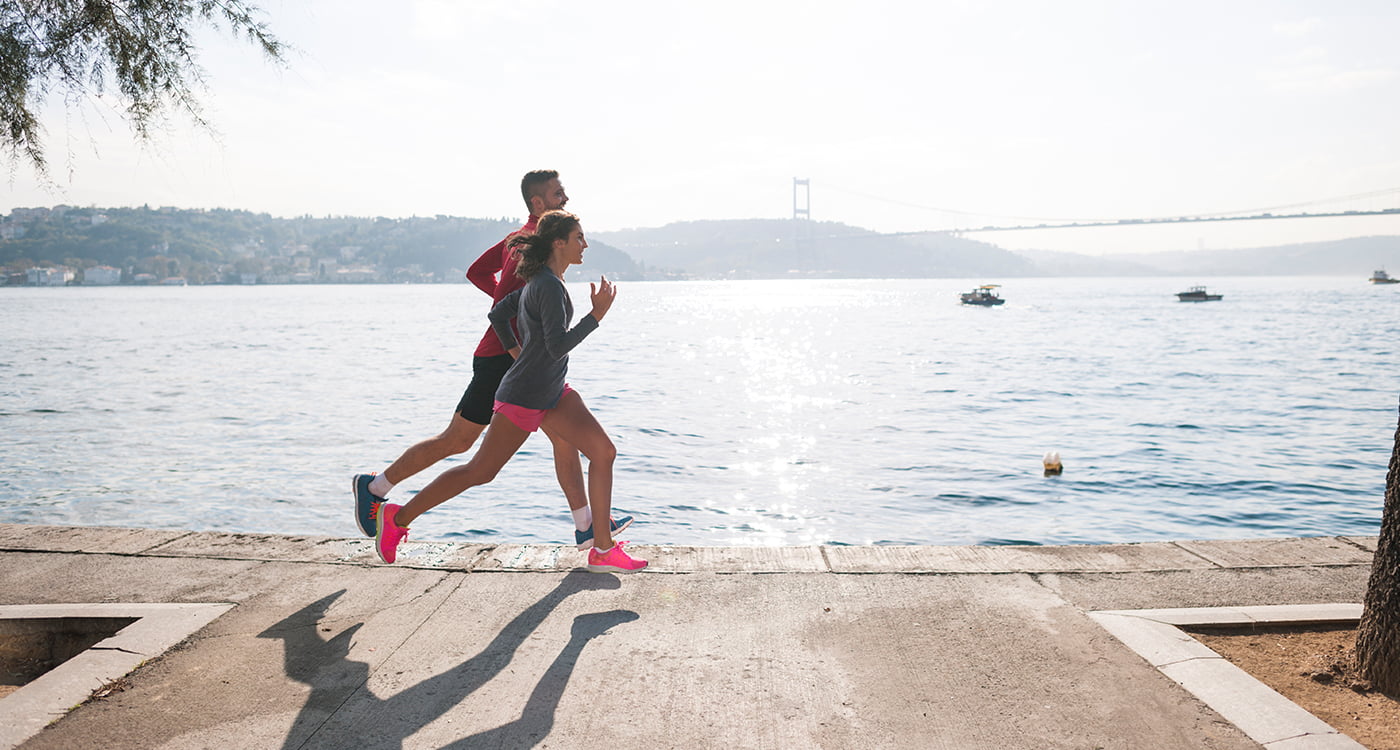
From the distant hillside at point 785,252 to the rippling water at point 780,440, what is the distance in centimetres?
9724

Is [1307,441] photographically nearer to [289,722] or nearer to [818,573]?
[818,573]

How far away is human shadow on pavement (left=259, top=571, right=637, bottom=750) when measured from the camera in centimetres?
262

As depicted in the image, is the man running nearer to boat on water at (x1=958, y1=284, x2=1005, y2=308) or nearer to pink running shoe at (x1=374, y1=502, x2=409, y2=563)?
pink running shoe at (x1=374, y1=502, x2=409, y2=563)

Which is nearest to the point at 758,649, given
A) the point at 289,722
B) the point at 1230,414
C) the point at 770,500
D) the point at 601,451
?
the point at 601,451

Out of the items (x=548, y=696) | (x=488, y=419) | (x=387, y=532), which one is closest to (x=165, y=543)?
(x=387, y=532)

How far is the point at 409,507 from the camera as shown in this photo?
3.95 m

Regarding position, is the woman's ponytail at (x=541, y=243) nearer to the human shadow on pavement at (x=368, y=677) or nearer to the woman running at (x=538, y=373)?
the woman running at (x=538, y=373)

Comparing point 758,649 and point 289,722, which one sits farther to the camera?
point 758,649

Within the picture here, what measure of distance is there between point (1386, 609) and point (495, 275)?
11.6ft

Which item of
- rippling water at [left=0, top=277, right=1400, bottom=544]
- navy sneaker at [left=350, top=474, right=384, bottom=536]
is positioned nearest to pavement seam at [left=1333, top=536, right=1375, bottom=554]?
navy sneaker at [left=350, top=474, right=384, bottom=536]

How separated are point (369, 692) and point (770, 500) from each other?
28.8 ft

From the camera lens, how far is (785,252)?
6078 inches

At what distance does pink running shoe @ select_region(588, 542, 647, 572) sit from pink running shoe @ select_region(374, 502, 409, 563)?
0.81 metres

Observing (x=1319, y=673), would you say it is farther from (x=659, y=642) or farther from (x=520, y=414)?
(x=520, y=414)
